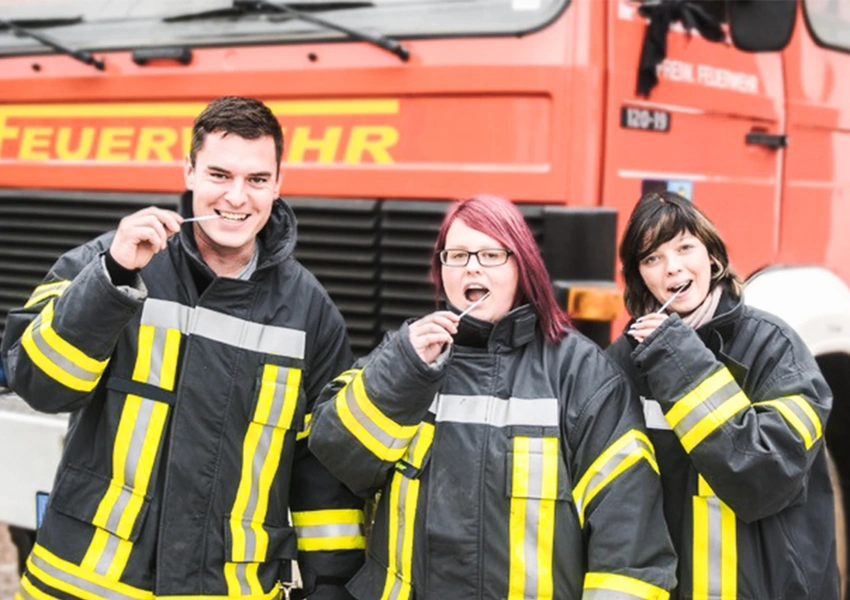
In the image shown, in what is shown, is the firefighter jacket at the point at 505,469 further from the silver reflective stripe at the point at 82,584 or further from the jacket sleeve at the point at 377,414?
the silver reflective stripe at the point at 82,584

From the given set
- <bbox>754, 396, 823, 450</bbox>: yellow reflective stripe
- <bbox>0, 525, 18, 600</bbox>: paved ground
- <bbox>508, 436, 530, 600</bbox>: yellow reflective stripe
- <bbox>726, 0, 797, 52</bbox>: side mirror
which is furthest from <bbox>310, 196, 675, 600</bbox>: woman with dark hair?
<bbox>0, 525, 18, 600</bbox>: paved ground

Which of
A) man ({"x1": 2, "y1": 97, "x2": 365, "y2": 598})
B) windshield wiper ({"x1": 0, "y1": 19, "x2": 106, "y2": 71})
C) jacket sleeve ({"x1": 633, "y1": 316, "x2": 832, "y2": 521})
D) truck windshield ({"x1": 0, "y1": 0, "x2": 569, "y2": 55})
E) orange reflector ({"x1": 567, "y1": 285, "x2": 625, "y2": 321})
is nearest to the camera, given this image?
jacket sleeve ({"x1": 633, "y1": 316, "x2": 832, "y2": 521})

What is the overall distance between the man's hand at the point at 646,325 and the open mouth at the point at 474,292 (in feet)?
0.90

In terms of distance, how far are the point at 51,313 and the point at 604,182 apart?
4.63ft

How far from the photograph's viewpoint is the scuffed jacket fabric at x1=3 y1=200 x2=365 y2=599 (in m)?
2.19

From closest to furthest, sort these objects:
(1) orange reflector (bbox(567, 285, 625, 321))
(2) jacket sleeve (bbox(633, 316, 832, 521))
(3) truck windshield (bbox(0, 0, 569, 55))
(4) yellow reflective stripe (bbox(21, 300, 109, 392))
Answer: (2) jacket sleeve (bbox(633, 316, 832, 521)) → (4) yellow reflective stripe (bbox(21, 300, 109, 392)) → (1) orange reflector (bbox(567, 285, 625, 321)) → (3) truck windshield (bbox(0, 0, 569, 55))

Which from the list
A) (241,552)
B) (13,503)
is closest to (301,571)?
(241,552)

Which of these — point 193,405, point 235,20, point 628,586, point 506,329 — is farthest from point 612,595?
point 235,20

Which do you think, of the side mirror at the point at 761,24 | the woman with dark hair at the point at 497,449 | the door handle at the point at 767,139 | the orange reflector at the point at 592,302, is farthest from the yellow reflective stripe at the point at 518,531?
the door handle at the point at 767,139

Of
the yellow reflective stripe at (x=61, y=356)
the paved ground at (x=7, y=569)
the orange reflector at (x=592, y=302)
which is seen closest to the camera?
the yellow reflective stripe at (x=61, y=356)

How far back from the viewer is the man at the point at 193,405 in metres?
2.20

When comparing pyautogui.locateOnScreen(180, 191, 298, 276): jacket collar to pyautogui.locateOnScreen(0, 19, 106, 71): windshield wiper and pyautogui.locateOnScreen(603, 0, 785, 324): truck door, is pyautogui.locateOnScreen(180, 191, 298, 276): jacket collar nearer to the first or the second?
pyautogui.locateOnScreen(603, 0, 785, 324): truck door

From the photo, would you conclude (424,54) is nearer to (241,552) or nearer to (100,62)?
(100,62)

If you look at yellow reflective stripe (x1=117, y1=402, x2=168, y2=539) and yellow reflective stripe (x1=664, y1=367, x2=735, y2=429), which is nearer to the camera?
yellow reflective stripe (x1=664, y1=367, x2=735, y2=429)
